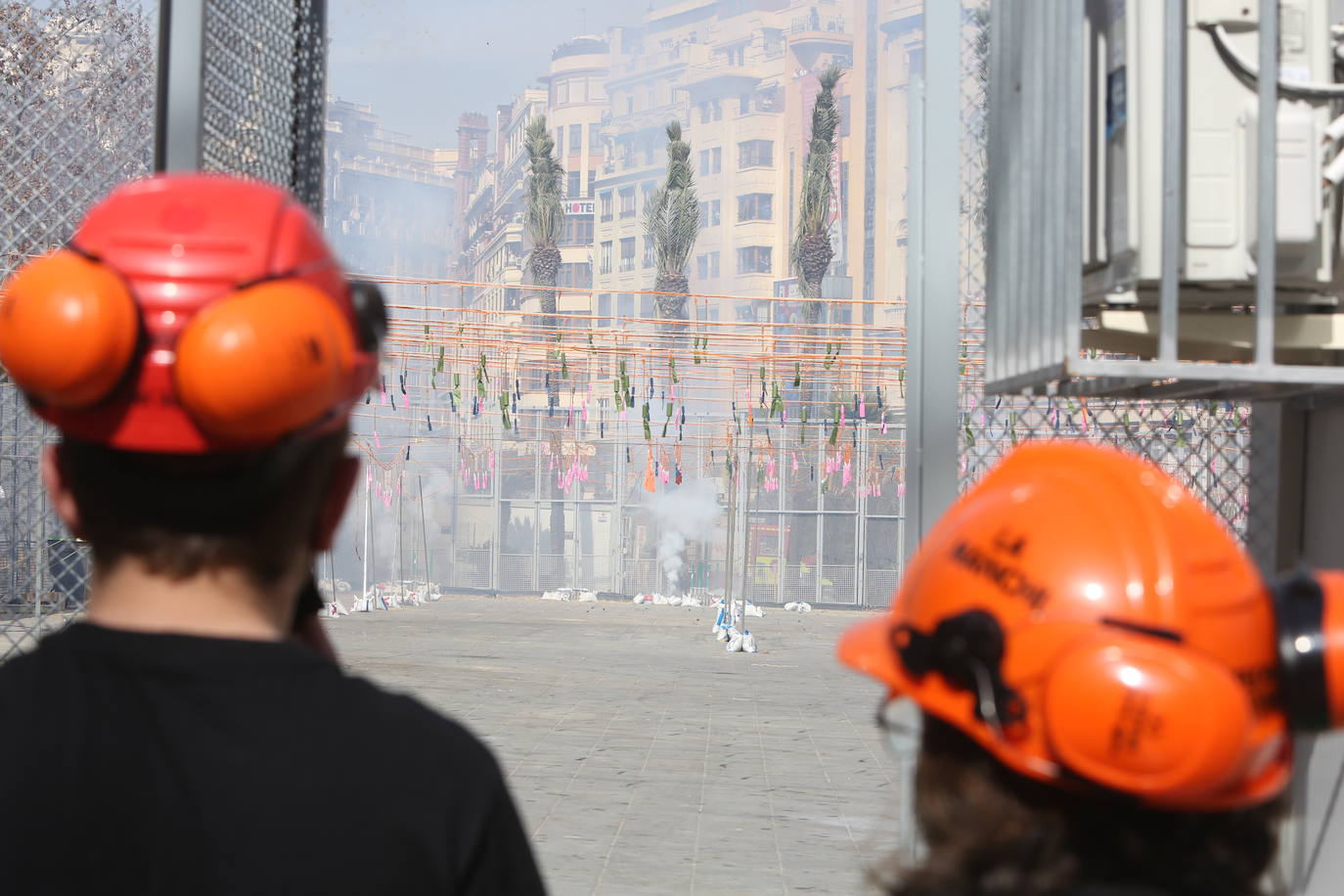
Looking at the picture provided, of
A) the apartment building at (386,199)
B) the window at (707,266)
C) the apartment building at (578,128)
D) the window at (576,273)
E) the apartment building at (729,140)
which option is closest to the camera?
the apartment building at (729,140)

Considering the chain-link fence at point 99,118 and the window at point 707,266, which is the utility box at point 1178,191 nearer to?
the chain-link fence at point 99,118

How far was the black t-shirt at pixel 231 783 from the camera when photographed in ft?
3.92

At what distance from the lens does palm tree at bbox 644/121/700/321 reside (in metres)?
43.9

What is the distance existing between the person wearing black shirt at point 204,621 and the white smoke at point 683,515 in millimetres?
36746

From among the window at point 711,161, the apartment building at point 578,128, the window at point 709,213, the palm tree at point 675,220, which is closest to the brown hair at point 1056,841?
the palm tree at point 675,220

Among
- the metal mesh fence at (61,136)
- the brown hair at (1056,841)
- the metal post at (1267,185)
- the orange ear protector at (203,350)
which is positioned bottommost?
the brown hair at (1056,841)

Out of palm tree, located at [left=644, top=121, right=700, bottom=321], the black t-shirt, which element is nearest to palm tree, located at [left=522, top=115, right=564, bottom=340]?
palm tree, located at [left=644, top=121, right=700, bottom=321]

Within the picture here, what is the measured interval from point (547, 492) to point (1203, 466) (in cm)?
3524

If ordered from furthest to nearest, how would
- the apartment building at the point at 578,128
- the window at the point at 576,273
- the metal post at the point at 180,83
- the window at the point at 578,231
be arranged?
the window at the point at 578,231 < the apartment building at the point at 578,128 < the window at the point at 576,273 < the metal post at the point at 180,83

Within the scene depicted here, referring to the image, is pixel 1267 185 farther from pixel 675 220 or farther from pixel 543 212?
pixel 543 212

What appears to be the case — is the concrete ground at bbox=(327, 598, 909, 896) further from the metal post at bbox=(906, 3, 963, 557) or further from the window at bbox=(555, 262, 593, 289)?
the window at bbox=(555, 262, 593, 289)

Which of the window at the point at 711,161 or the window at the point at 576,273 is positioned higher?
the window at the point at 711,161

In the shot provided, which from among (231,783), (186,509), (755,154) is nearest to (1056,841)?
(231,783)

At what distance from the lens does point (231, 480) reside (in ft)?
4.26
